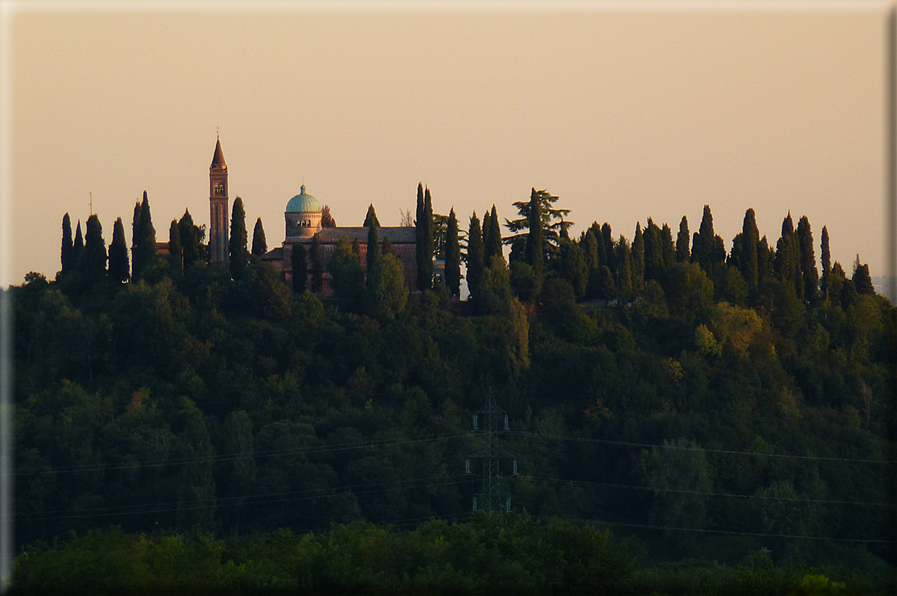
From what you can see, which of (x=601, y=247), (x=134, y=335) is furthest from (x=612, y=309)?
(x=134, y=335)

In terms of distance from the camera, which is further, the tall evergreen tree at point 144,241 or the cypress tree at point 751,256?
the cypress tree at point 751,256

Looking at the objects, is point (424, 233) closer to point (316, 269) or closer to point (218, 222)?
point (316, 269)

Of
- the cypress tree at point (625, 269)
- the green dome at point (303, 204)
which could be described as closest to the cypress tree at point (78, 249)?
the green dome at point (303, 204)

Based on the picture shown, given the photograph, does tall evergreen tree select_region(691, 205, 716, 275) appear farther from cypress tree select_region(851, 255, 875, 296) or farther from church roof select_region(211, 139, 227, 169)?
church roof select_region(211, 139, 227, 169)

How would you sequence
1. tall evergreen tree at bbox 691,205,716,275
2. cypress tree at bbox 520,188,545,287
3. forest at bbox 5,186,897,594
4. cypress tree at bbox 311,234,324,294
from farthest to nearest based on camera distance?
1. tall evergreen tree at bbox 691,205,716,275
2. cypress tree at bbox 311,234,324,294
3. cypress tree at bbox 520,188,545,287
4. forest at bbox 5,186,897,594

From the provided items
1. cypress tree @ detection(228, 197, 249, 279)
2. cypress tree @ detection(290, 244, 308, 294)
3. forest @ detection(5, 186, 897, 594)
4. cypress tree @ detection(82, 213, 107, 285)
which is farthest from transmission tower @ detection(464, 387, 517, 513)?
cypress tree @ detection(82, 213, 107, 285)

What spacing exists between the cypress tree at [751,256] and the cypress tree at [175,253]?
21.6 meters

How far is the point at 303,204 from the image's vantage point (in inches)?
2189

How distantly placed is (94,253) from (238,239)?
530 cm

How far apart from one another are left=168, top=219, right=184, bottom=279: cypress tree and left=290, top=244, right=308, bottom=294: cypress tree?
411 centimetres

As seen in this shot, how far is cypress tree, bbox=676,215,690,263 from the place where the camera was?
53.2 metres

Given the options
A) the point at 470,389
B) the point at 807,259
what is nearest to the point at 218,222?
the point at 470,389

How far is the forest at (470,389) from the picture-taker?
145ft

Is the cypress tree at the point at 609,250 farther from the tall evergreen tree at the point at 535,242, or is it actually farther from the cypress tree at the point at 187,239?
the cypress tree at the point at 187,239
